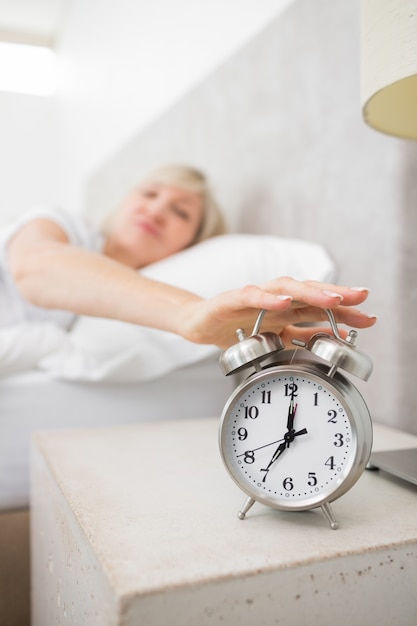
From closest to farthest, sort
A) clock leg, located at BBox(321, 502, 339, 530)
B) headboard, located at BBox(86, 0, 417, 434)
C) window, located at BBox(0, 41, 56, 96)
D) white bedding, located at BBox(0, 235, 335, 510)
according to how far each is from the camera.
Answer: clock leg, located at BBox(321, 502, 339, 530) < headboard, located at BBox(86, 0, 417, 434) < white bedding, located at BBox(0, 235, 335, 510) < window, located at BBox(0, 41, 56, 96)

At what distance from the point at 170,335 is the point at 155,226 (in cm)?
50

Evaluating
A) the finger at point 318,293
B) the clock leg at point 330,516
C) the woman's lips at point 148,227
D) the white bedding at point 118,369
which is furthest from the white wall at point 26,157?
the clock leg at point 330,516

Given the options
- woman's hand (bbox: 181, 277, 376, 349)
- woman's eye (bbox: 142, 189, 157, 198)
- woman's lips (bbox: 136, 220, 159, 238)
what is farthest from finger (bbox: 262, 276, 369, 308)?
woman's eye (bbox: 142, 189, 157, 198)

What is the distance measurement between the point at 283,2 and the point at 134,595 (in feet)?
4.92

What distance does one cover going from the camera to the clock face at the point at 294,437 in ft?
2.05

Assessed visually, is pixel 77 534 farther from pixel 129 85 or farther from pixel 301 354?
pixel 129 85

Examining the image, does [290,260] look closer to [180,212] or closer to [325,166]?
[325,166]

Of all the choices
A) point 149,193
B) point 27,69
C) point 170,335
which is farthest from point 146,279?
point 27,69

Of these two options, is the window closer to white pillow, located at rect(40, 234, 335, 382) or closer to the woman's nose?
the woman's nose

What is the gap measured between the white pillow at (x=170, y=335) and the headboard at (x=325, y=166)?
9 cm

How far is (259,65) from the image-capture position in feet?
5.18

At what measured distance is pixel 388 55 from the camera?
69 cm

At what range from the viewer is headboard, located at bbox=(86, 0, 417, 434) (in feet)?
3.57

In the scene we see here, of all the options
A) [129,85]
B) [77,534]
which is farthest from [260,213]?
[129,85]
